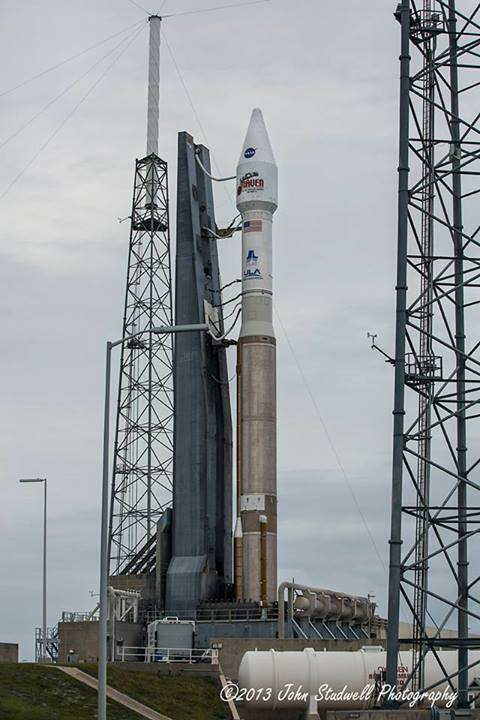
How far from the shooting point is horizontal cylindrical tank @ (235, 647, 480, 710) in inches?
1999

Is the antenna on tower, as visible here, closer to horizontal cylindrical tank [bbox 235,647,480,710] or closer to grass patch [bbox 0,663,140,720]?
grass patch [bbox 0,663,140,720]

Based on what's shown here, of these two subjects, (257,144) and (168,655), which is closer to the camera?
(168,655)

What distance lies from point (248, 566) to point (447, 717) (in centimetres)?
2816

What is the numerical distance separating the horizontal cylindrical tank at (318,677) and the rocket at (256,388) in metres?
17.5

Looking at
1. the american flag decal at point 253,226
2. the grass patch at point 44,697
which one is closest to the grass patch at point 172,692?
the grass patch at point 44,697

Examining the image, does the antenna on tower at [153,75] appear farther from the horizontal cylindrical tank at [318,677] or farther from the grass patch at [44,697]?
the horizontal cylindrical tank at [318,677]

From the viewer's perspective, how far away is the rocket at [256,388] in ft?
235

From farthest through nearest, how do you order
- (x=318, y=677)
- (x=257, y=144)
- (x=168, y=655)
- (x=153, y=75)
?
(x=153, y=75)
(x=257, y=144)
(x=168, y=655)
(x=318, y=677)

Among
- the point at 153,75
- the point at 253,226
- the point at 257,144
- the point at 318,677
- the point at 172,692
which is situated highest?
the point at 153,75

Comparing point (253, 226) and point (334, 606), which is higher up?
point (253, 226)

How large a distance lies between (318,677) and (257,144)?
115 feet

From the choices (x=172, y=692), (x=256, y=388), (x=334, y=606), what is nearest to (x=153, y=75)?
(x=256, y=388)

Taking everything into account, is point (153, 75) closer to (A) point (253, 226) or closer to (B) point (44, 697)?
(A) point (253, 226)

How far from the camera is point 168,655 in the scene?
69938 millimetres
